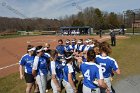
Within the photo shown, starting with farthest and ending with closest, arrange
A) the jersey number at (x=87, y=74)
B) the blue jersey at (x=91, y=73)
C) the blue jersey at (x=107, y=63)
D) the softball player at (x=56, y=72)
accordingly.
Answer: the softball player at (x=56, y=72), the blue jersey at (x=107, y=63), the jersey number at (x=87, y=74), the blue jersey at (x=91, y=73)

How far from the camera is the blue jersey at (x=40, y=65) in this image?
→ 823 centimetres

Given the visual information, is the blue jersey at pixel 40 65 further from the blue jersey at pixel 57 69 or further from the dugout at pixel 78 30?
the dugout at pixel 78 30

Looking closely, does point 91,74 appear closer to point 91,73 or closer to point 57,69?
point 91,73

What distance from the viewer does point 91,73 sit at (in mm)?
5914

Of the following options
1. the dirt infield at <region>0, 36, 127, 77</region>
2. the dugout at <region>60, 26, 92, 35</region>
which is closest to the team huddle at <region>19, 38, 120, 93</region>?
the dirt infield at <region>0, 36, 127, 77</region>

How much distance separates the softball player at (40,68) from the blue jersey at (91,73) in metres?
2.44

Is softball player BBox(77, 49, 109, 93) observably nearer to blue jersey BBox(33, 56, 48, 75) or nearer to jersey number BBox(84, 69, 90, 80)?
jersey number BBox(84, 69, 90, 80)

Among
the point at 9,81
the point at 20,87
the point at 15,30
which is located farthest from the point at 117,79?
the point at 15,30

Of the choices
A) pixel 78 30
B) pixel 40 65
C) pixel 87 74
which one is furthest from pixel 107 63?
pixel 78 30

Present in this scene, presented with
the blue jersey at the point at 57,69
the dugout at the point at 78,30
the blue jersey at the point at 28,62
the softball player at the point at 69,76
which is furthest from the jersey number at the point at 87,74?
the dugout at the point at 78,30

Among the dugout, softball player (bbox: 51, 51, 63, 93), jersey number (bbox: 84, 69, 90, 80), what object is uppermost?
Result: jersey number (bbox: 84, 69, 90, 80)

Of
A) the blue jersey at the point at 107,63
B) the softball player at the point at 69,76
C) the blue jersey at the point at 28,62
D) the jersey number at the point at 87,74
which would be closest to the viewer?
the jersey number at the point at 87,74

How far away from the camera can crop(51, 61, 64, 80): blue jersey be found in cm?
774

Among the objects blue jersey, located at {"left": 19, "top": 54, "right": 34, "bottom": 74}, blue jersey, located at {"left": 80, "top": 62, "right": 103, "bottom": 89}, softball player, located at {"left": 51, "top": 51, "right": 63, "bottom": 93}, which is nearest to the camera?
blue jersey, located at {"left": 80, "top": 62, "right": 103, "bottom": 89}
